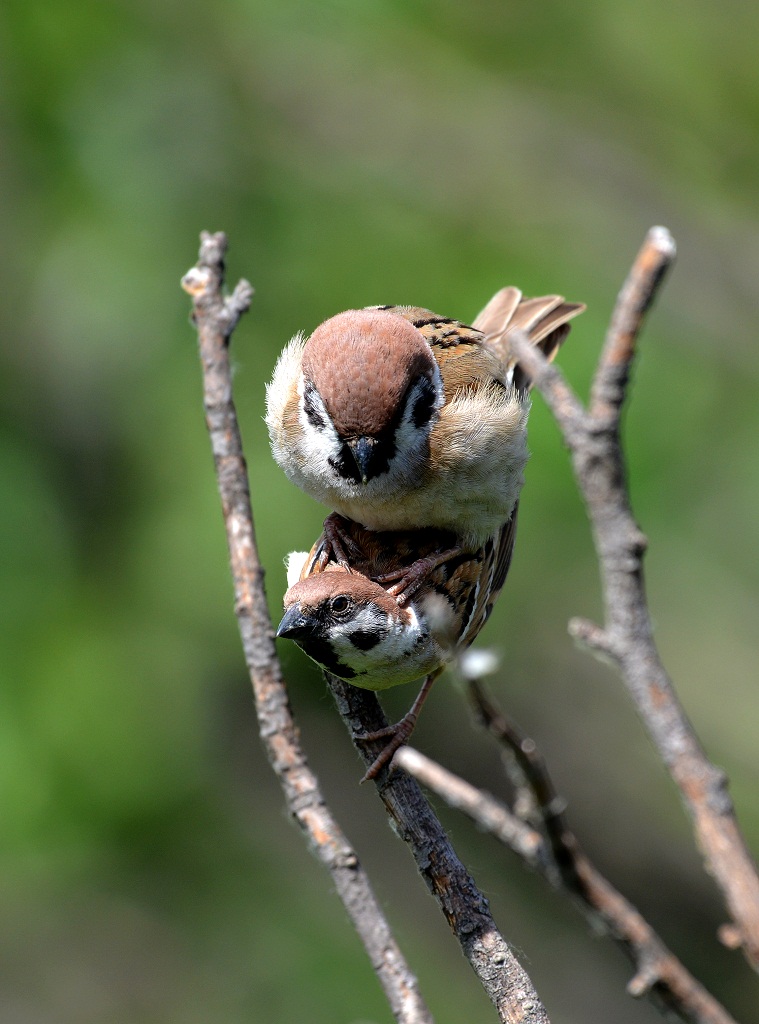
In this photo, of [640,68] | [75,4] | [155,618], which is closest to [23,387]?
[155,618]

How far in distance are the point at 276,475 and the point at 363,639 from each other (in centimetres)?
361

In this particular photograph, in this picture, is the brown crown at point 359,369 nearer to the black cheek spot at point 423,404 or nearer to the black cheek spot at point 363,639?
the black cheek spot at point 423,404

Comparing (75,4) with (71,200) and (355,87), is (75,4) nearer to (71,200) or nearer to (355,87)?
(71,200)

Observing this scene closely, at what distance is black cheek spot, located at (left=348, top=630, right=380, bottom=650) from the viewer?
2020mm

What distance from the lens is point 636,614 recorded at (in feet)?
5.26

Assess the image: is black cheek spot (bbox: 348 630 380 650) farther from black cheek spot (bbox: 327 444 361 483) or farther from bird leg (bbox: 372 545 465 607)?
black cheek spot (bbox: 327 444 361 483)

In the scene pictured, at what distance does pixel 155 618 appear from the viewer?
6.36m

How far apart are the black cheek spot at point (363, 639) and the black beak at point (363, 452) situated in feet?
2.13

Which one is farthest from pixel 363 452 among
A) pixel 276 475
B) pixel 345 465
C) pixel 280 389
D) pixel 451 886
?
pixel 276 475

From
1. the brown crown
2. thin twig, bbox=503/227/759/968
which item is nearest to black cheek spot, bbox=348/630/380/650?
thin twig, bbox=503/227/759/968

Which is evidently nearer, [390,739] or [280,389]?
[390,739]

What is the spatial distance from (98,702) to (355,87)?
4.05 m

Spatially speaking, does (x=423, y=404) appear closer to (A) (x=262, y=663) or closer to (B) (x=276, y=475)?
(A) (x=262, y=663)

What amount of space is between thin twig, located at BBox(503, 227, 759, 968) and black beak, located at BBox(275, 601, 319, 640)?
52 cm
